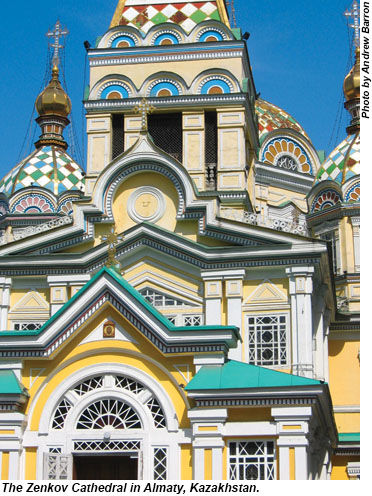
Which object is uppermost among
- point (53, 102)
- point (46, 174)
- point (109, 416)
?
point (53, 102)

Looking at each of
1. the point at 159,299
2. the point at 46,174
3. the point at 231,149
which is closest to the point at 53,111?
the point at 46,174

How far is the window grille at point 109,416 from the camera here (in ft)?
60.9

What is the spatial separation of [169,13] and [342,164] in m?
8.55

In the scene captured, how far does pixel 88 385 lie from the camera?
1881 centimetres

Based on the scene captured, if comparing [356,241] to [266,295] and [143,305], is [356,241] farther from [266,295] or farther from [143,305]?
[143,305]

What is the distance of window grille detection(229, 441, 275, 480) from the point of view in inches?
703

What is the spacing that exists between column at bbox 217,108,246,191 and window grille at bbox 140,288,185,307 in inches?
172

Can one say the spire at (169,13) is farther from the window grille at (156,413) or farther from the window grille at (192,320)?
the window grille at (156,413)

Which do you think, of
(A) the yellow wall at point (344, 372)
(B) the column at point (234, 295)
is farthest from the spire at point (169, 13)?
(A) the yellow wall at point (344, 372)

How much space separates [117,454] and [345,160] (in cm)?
2003

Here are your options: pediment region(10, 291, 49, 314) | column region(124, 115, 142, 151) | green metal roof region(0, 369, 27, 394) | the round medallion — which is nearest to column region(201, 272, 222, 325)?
the round medallion

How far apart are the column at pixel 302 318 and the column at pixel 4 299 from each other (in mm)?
7315

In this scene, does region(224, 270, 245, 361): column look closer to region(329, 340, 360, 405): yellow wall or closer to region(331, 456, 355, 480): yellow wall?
region(331, 456, 355, 480): yellow wall

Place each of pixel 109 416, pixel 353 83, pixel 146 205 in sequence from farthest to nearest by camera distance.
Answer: pixel 353 83 → pixel 146 205 → pixel 109 416
